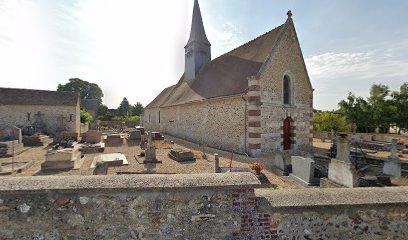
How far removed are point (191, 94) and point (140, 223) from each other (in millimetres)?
17014

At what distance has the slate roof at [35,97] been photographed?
2375 cm

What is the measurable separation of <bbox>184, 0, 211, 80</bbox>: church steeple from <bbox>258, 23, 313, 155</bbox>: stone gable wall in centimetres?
1113

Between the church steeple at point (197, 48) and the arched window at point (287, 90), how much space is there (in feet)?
36.4

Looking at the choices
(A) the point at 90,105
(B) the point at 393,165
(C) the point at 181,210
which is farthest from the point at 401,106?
(A) the point at 90,105

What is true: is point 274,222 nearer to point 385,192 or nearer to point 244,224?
point 244,224

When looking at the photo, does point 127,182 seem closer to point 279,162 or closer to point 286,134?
point 279,162

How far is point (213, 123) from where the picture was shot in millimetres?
15828

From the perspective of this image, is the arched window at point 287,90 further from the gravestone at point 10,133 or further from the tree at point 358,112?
the gravestone at point 10,133

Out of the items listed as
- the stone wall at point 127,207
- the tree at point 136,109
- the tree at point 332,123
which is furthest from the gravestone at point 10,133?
the tree at point 136,109

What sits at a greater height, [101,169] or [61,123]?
[61,123]

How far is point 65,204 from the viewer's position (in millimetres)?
2764

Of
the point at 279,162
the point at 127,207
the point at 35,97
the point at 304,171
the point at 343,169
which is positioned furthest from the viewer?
the point at 35,97

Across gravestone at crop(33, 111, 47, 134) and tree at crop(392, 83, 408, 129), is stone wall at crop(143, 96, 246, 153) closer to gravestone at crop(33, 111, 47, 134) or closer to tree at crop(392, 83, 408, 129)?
gravestone at crop(33, 111, 47, 134)

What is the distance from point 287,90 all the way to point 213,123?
221 inches
